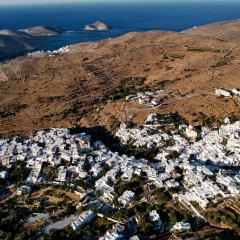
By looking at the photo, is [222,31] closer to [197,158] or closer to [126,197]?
[197,158]

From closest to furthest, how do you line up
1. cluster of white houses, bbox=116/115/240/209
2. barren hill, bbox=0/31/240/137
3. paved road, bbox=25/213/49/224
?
paved road, bbox=25/213/49/224
cluster of white houses, bbox=116/115/240/209
barren hill, bbox=0/31/240/137

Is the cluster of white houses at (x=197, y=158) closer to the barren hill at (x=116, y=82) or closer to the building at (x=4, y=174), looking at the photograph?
the barren hill at (x=116, y=82)

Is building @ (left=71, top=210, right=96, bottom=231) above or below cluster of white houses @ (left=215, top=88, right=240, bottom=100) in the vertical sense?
below

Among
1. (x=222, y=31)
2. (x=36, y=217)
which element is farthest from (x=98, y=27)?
(x=36, y=217)

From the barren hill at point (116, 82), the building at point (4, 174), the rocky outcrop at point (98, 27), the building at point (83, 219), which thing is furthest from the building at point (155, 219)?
the rocky outcrop at point (98, 27)

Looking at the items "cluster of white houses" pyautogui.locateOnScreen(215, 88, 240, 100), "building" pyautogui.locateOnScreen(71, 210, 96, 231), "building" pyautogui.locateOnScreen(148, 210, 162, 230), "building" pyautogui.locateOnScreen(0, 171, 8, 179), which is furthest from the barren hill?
"building" pyautogui.locateOnScreen(148, 210, 162, 230)

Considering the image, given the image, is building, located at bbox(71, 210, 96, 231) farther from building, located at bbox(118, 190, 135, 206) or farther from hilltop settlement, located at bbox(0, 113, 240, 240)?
building, located at bbox(118, 190, 135, 206)

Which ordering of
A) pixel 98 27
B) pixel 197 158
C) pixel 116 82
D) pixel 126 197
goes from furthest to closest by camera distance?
1. pixel 98 27
2. pixel 116 82
3. pixel 197 158
4. pixel 126 197
